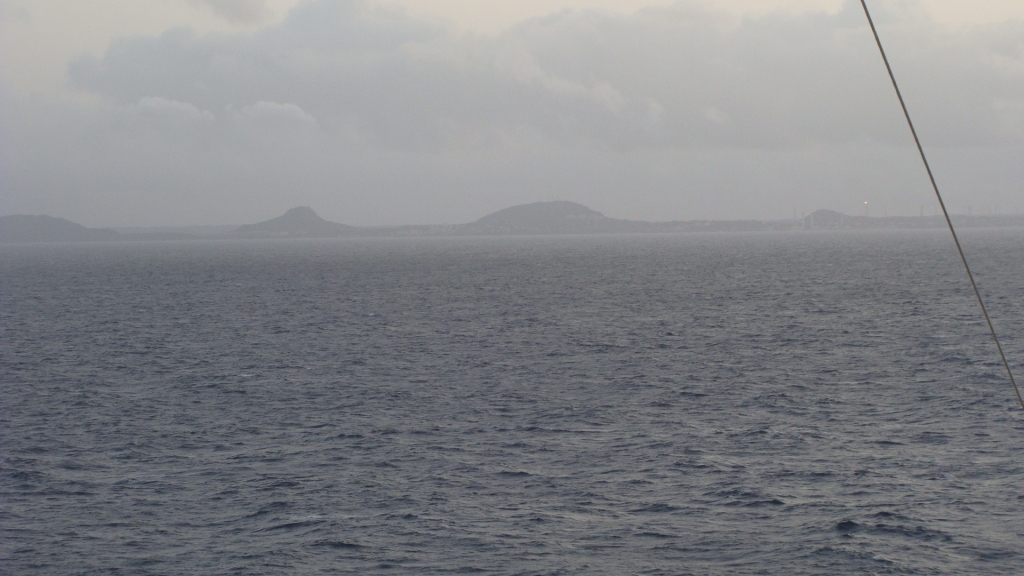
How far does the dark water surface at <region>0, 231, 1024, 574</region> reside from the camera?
23656mm

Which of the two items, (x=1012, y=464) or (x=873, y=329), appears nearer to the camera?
(x=1012, y=464)

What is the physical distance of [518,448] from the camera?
32938 mm

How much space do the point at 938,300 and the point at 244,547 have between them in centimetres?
7361

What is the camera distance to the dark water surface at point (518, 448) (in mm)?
23656

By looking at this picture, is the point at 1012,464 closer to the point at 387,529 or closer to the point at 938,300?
the point at 387,529

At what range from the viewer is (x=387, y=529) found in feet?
82.9

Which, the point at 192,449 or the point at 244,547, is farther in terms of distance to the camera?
the point at 192,449

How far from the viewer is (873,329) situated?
6397 centimetres

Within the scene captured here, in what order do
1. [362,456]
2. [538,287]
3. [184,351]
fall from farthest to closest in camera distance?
[538,287], [184,351], [362,456]

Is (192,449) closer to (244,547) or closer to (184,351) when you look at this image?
(244,547)

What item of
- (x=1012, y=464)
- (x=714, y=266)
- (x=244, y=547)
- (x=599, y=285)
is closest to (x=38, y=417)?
(x=244, y=547)

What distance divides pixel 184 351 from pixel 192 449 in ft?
90.2

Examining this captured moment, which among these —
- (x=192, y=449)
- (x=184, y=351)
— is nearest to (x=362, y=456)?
(x=192, y=449)

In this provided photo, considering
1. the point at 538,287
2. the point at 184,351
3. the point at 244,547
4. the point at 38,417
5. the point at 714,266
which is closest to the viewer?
the point at 244,547
